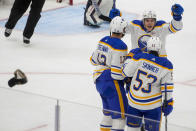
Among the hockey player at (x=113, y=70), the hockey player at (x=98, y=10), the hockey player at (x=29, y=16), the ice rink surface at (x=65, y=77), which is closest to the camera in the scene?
the ice rink surface at (x=65, y=77)

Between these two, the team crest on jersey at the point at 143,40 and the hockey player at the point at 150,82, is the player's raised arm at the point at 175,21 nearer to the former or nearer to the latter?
the team crest on jersey at the point at 143,40

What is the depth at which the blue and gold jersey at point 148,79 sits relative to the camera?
3.44 meters

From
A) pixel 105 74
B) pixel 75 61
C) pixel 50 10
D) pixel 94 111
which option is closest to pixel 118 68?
pixel 105 74

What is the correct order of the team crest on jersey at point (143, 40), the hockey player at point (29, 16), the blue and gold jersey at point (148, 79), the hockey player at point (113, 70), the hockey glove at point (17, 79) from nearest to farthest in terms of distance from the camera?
the blue and gold jersey at point (148, 79) < the hockey player at point (113, 70) < the team crest on jersey at point (143, 40) < the hockey glove at point (17, 79) < the hockey player at point (29, 16)

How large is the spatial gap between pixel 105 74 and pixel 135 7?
611cm

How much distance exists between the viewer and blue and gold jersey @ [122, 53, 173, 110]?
11.3 feet

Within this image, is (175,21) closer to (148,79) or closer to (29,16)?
(148,79)

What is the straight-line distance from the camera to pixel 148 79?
346 centimetres

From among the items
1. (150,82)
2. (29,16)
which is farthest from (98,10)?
(150,82)

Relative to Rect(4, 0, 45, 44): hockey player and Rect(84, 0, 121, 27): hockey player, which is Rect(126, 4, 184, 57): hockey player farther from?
Rect(84, 0, 121, 27): hockey player

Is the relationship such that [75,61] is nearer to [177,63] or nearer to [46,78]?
[46,78]

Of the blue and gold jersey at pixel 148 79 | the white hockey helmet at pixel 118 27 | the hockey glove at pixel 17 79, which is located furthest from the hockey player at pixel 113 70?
the hockey glove at pixel 17 79

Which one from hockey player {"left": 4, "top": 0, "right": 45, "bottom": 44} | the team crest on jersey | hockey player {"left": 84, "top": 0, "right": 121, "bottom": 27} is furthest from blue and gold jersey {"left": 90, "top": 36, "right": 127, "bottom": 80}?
hockey player {"left": 84, "top": 0, "right": 121, "bottom": 27}

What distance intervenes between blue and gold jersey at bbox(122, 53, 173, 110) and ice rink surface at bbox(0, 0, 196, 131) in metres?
0.42
